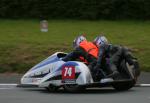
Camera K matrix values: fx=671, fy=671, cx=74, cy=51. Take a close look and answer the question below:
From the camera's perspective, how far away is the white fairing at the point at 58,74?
48.0 ft

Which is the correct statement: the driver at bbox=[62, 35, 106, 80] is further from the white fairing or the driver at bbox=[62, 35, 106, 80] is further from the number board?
the number board

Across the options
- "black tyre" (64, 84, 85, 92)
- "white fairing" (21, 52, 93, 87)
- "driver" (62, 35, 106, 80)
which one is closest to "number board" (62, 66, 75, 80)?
"white fairing" (21, 52, 93, 87)

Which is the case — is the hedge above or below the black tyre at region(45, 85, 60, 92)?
above

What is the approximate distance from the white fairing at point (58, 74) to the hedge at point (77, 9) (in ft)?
37.5

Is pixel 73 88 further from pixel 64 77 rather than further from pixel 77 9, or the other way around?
pixel 77 9

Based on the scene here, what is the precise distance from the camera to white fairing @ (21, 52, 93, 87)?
14641 mm

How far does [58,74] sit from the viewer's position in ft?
48.9

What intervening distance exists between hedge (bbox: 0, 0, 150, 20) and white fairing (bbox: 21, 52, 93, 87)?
11.4m

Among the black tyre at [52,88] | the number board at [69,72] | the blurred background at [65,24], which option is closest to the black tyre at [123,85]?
the number board at [69,72]

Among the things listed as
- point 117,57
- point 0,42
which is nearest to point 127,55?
point 117,57

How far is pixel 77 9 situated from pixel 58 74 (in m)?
12.3

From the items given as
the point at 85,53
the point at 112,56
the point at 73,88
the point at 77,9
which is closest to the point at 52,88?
the point at 73,88

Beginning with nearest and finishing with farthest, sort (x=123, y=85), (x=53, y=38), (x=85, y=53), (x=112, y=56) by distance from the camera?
(x=112, y=56) < (x=85, y=53) < (x=123, y=85) < (x=53, y=38)

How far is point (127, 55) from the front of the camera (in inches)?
584
